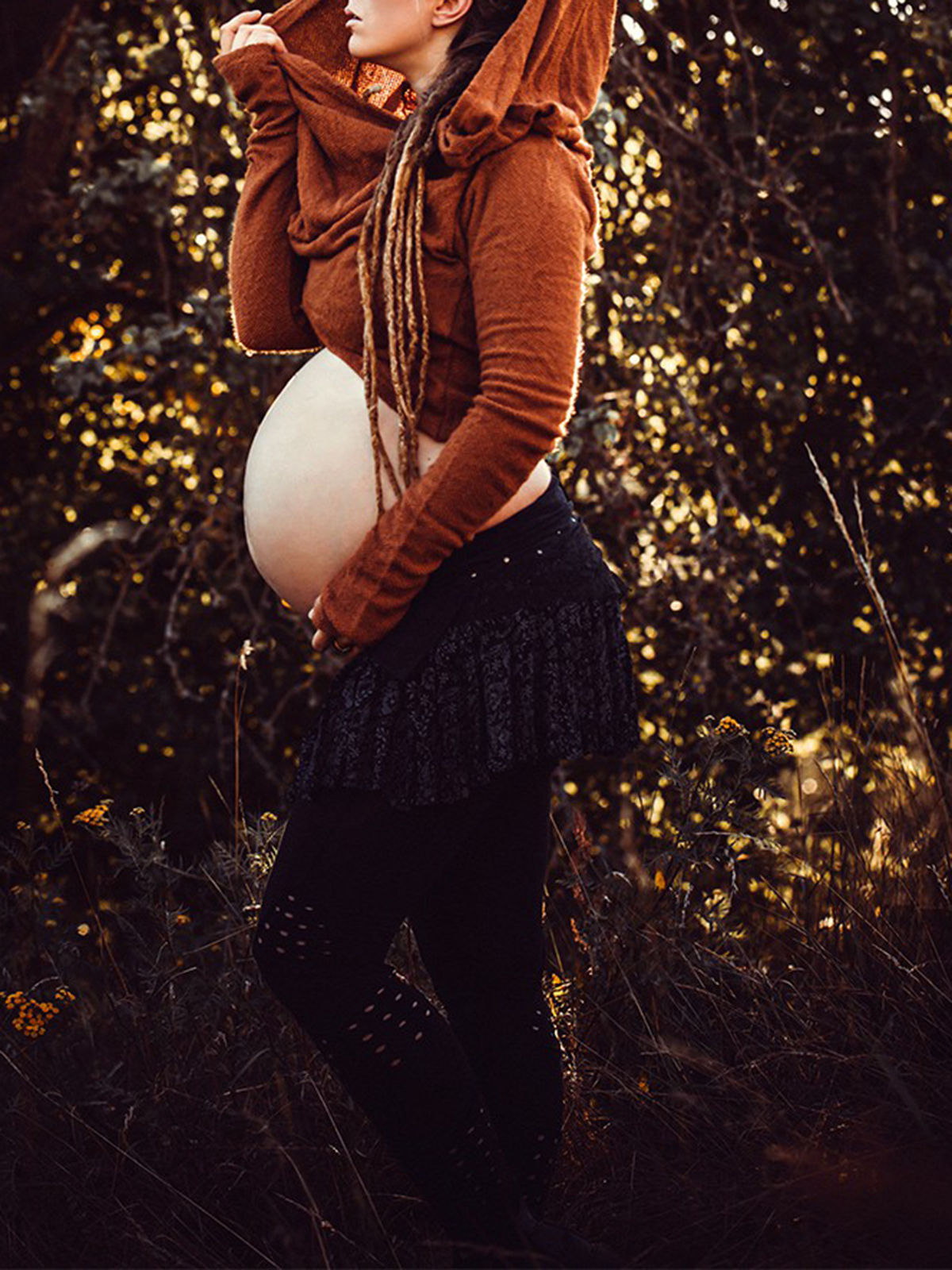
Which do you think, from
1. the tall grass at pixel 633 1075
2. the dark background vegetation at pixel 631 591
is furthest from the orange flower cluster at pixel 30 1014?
the dark background vegetation at pixel 631 591

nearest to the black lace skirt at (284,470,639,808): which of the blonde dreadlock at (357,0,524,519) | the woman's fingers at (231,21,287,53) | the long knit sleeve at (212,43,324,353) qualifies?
the blonde dreadlock at (357,0,524,519)

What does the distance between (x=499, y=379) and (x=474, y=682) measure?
0.35 m

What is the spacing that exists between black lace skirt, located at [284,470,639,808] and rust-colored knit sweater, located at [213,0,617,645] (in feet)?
0.20

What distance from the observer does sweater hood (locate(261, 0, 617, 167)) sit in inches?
64.2

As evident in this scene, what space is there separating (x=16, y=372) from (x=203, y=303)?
3.86 ft

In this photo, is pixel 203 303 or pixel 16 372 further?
pixel 16 372

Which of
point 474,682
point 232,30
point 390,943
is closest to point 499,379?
point 474,682

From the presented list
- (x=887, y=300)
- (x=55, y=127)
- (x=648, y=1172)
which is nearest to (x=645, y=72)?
(x=887, y=300)

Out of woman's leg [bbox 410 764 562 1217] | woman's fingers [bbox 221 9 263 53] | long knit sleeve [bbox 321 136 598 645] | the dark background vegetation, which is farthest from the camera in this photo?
the dark background vegetation

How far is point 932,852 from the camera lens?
7.73 feet

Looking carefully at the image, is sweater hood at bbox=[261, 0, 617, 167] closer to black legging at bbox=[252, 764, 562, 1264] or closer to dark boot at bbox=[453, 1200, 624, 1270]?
black legging at bbox=[252, 764, 562, 1264]

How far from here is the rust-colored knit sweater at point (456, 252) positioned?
1.61 m

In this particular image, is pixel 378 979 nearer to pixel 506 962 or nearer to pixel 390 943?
pixel 390 943

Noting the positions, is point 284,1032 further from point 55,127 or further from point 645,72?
point 55,127
